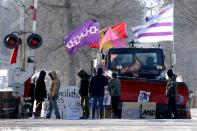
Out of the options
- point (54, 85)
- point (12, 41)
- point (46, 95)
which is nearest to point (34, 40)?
point (12, 41)

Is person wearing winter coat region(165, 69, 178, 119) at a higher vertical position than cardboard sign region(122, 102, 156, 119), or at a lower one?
higher

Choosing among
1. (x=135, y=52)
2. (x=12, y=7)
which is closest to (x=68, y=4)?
(x=12, y=7)

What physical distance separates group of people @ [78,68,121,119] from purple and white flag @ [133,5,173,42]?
550cm

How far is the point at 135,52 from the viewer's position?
963 inches

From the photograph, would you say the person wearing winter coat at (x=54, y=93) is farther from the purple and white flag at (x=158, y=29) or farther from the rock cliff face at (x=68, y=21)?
the rock cliff face at (x=68, y=21)

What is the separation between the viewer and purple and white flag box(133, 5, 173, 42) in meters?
27.8

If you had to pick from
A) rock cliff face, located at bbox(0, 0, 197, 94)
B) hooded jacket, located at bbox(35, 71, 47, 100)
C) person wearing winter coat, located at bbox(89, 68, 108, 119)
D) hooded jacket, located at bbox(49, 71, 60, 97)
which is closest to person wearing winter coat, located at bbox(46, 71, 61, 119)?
hooded jacket, located at bbox(49, 71, 60, 97)

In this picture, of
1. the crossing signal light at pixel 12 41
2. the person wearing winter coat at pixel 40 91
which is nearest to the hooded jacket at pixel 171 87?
the person wearing winter coat at pixel 40 91

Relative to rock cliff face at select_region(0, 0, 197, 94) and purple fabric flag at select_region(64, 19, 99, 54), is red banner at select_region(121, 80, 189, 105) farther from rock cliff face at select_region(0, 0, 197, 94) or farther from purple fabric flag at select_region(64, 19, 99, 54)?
rock cliff face at select_region(0, 0, 197, 94)

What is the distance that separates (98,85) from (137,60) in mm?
2244

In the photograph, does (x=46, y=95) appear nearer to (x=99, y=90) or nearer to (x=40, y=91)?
(x=40, y=91)

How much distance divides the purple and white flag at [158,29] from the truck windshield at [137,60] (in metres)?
3.15

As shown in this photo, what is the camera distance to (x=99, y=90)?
74.2 feet

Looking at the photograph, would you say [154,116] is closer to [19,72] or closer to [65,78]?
[19,72]
